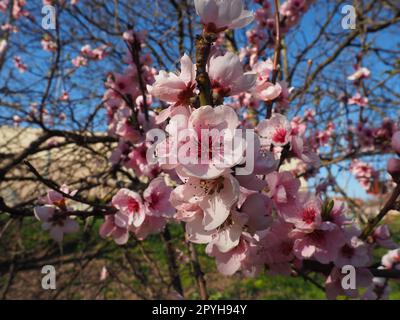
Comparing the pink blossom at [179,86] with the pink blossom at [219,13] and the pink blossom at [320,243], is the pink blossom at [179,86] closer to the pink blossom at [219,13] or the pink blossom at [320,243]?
the pink blossom at [219,13]

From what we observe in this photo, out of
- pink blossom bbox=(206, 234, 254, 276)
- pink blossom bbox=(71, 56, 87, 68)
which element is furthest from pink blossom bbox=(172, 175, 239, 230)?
pink blossom bbox=(71, 56, 87, 68)

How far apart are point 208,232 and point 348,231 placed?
0.62 meters

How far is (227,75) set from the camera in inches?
35.8

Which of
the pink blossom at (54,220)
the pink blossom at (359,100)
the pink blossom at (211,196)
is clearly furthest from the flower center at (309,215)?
the pink blossom at (359,100)

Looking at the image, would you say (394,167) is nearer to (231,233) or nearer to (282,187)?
(282,187)

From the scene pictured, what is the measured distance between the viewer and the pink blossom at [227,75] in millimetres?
897

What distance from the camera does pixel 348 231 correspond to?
123cm

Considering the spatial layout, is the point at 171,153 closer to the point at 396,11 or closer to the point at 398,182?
the point at 398,182

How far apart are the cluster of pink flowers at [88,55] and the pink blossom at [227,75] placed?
324 centimetres

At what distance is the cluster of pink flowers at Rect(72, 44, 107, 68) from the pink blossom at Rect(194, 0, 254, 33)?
3.20 metres

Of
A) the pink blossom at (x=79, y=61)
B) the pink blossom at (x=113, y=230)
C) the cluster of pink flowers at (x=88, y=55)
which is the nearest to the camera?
the pink blossom at (x=113, y=230)

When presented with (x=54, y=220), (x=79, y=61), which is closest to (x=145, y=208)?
(x=54, y=220)

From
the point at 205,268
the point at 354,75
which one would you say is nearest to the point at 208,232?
the point at 354,75

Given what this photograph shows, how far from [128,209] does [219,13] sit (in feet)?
2.81
